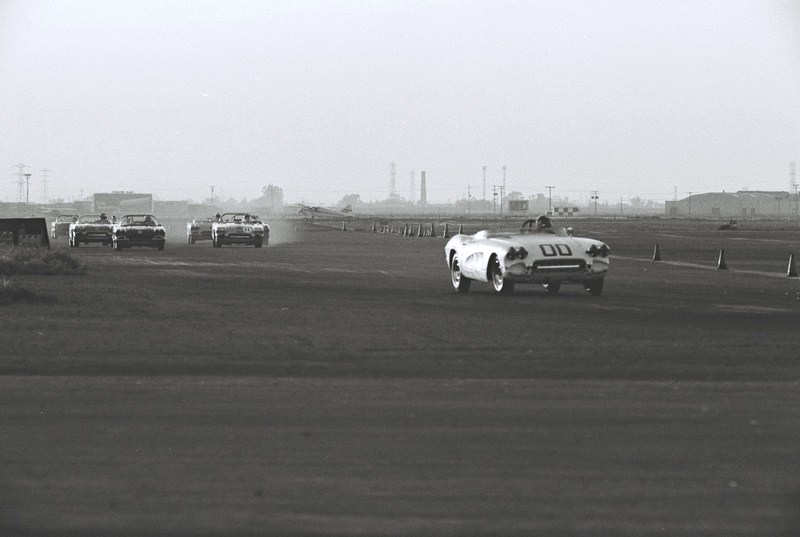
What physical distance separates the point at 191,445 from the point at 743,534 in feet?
11.7

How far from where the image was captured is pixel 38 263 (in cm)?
2959

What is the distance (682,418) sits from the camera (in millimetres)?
9070

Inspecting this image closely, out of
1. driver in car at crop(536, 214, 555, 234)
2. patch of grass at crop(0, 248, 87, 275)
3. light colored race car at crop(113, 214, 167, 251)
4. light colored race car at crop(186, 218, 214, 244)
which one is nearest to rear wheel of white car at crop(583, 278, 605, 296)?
driver in car at crop(536, 214, 555, 234)

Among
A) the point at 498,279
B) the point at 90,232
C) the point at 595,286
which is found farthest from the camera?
the point at 90,232

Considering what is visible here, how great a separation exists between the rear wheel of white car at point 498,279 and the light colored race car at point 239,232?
29.5 m

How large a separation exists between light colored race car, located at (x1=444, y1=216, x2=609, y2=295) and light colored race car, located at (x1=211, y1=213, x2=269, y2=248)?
28.6 m

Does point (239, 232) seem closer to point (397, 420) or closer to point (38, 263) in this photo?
point (38, 263)

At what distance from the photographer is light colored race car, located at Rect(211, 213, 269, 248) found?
51.2 m

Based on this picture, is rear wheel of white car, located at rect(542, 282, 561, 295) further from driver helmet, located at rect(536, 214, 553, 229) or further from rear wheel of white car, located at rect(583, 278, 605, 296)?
driver helmet, located at rect(536, 214, 553, 229)

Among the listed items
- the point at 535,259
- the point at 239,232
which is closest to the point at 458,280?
the point at 535,259

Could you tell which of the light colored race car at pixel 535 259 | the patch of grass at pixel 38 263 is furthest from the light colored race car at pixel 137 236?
the light colored race car at pixel 535 259

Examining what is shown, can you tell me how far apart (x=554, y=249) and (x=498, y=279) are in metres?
1.26

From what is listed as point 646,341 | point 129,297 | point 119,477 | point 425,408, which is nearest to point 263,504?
point 119,477

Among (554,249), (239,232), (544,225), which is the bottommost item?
(239,232)
